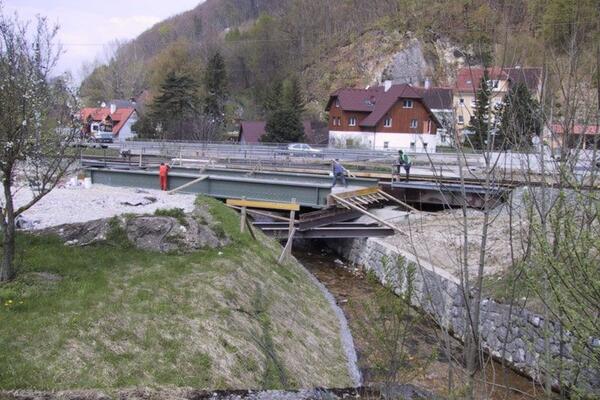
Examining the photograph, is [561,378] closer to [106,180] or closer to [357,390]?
[357,390]

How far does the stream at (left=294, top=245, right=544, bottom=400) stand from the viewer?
584 centimetres

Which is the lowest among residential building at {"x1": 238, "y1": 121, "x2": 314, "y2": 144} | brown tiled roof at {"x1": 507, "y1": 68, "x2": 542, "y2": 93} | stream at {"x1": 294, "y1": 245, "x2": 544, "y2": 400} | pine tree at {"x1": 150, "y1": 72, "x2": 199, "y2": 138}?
stream at {"x1": 294, "y1": 245, "x2": 544, "y2": 400}

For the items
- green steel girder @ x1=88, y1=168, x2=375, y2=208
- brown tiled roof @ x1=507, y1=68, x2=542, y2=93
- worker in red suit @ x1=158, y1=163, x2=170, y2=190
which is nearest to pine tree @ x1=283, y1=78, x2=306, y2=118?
green steel girder @ x1=88, y1=168, x2=375, y2=208

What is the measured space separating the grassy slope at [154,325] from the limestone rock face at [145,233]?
42 cm

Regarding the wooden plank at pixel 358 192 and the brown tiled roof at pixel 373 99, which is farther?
the brown tiled roof at pixel 373 99

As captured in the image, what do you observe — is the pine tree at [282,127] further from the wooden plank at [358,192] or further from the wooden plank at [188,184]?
the wooden plank at [188,184]

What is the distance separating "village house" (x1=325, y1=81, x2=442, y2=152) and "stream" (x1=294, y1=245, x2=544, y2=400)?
39768 mm

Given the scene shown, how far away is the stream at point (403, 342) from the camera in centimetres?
584

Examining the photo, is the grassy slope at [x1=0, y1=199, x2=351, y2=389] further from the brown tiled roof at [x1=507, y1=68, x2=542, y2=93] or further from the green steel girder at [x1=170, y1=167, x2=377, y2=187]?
the green steel girder at [x1=170, y1=167, x2=377, y2=187]

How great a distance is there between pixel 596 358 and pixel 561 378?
0.36 m

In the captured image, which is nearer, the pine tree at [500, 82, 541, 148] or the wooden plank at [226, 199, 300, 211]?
the pine tree at [500, 82, 541, 148]

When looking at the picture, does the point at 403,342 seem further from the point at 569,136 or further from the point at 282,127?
the point at 282,127

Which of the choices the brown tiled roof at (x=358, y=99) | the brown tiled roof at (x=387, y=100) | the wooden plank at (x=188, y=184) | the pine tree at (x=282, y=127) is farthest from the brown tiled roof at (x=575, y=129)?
the brown tiled roof at (x=358, y=99)

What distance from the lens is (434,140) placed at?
59.3 meters
